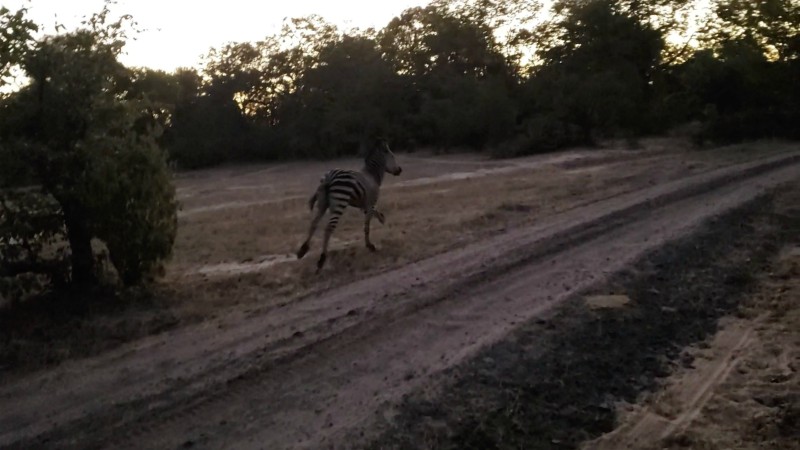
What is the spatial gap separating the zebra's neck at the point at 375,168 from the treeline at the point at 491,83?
2038 centimetres

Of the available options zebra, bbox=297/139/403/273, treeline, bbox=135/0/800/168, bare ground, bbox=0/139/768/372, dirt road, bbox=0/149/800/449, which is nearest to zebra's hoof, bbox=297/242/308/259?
zebra, bbox=297/139/403/273

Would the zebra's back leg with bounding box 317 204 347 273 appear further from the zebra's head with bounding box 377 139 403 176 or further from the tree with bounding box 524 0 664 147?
the tree with bounding box 524 0 664 147

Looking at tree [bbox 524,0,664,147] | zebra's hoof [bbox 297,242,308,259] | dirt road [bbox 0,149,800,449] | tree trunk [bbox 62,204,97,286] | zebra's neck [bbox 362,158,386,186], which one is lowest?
dirt road [bbox 0,149,800,449]

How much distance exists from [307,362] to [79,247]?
4.70 meters

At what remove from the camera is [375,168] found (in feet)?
45.5

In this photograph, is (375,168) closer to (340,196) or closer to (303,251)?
(340,196)

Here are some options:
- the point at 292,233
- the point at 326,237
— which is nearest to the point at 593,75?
the point at 292,233

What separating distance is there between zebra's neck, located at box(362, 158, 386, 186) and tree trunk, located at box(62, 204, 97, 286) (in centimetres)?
487

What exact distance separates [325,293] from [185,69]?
4252 centimetres

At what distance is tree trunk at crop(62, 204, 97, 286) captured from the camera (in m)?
10.2

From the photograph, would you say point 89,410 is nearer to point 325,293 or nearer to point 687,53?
point 325,293

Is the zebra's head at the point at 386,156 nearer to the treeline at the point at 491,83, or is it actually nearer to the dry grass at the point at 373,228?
the dry grass at the point at 373,228

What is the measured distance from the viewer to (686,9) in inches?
1694

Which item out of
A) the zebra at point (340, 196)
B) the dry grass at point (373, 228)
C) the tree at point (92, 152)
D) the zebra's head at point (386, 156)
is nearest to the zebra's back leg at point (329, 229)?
the zebra at point (340, 196)
